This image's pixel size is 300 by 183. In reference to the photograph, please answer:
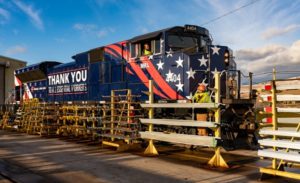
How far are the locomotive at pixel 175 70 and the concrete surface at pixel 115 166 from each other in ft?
3.88

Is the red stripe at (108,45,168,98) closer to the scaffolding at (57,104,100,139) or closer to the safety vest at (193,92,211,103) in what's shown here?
the safety vest at (193,92,211,103)

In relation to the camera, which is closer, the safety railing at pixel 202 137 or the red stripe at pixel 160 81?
the safety railing at pixel 202 137

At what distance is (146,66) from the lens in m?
10.8

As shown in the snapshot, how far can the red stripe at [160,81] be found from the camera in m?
10.1

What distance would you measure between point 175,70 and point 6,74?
22.6 metres

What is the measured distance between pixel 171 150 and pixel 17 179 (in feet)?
15.7

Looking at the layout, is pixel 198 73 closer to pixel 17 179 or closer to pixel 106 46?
pixel 106 46

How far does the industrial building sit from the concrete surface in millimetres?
19637

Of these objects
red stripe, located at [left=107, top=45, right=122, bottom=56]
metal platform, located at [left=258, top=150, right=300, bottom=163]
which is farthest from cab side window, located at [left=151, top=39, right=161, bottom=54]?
metal platform, located at [left=258, top=150, right=300, bottom=163]

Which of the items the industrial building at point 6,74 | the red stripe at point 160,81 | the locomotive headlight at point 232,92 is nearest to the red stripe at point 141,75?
the red stripe at point 160,81

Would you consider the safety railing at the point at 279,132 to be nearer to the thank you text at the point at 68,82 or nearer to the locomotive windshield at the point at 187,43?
the locomotive windshield at the point at 187,43

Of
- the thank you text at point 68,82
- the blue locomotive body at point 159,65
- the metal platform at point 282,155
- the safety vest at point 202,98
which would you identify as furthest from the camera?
the thank you text at point 68,82

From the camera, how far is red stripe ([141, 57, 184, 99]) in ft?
33.2

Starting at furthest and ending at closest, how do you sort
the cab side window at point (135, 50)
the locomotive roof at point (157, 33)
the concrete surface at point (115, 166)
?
1. the cab side window at point (135, 50)
2. the locomotive roof at point (157, 33)
3. the concrete surface at point (115, 166)
